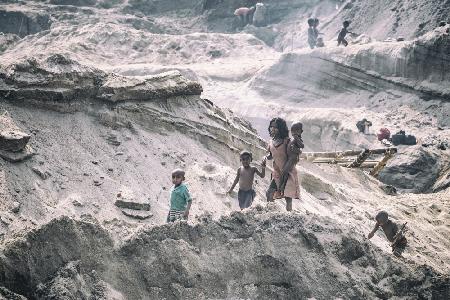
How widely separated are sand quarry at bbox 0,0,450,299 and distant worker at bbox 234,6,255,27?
912 centimetres

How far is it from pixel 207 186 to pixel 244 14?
19086 mm

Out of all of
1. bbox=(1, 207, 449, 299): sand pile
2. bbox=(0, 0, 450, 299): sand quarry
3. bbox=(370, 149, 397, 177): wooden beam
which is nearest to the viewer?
bbox=(1, 207, 449, 299): sand pile

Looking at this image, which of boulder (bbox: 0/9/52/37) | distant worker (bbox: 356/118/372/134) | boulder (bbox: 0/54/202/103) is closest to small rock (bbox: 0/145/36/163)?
boulder (bbox: 0/54/202/103)

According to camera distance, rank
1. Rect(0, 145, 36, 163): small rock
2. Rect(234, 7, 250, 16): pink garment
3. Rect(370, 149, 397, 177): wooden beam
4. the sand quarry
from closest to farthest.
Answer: the sand quarry → Rect(0, 145, 36, 163): small rock → Rect(370, 149, 397, 177): wooden beam → Rect(234, 7, 250, 16): pink garment

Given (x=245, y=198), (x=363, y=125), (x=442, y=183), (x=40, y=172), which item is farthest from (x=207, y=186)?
(x=363, y=125)

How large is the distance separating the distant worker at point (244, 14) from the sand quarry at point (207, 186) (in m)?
9.12

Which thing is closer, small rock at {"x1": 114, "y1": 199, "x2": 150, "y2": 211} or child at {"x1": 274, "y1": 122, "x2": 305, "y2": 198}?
small rock at {"x1": 114, "y1": 199, "x2": 150, "y2": 211}

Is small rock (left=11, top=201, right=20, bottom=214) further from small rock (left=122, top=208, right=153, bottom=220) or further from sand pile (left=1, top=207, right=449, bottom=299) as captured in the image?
sand pile (left=1, top=207, right=449, bottom=299)

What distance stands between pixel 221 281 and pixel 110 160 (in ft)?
8.71

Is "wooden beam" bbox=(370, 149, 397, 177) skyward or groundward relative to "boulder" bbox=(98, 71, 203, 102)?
groundward

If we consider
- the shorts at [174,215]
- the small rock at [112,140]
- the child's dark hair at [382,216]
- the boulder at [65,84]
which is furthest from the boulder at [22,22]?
the shorts at [174,215]

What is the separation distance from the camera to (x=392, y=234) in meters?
6.54

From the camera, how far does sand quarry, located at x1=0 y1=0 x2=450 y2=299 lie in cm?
375

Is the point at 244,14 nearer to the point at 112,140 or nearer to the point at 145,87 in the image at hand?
the point at 145,87
